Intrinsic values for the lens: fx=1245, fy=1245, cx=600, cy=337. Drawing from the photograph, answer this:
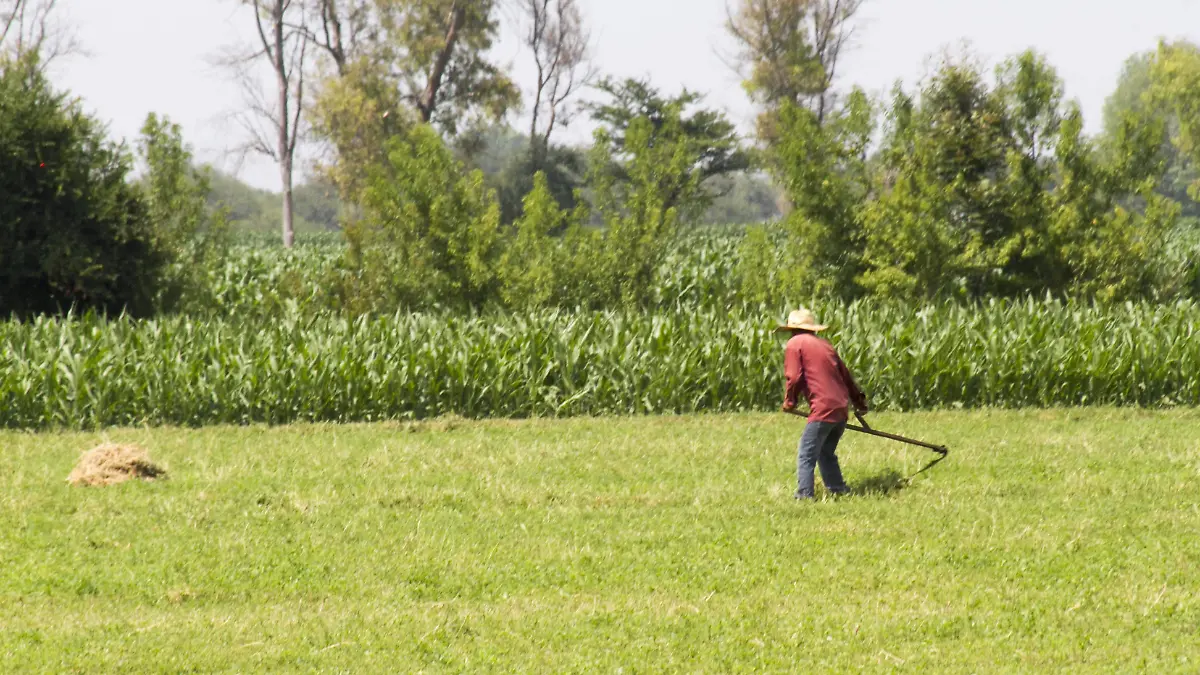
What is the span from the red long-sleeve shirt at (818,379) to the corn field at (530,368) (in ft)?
16.8

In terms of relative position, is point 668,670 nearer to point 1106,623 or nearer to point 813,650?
point 813,650

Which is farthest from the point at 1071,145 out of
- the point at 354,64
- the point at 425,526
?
the point at 354,64

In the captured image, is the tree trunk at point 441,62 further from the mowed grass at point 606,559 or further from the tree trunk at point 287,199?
the mowed grass at point 606,559

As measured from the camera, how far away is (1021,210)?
18547 mm

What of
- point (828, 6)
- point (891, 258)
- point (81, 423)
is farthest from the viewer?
point (828, 6)

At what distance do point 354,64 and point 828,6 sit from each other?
2088 cm

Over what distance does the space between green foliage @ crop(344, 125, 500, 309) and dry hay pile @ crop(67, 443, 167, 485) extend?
328 inches

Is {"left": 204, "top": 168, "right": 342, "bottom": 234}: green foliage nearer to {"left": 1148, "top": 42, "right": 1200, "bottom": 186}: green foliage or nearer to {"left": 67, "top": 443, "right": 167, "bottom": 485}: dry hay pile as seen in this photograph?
{"left": 1148, "top": 42, "right": 1200, "bottom": 186}: green foliage

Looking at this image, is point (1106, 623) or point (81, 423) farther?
point (81, 423)

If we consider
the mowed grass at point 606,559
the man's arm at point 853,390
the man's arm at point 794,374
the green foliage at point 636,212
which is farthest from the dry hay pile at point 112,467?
the green foliage at point 636,212

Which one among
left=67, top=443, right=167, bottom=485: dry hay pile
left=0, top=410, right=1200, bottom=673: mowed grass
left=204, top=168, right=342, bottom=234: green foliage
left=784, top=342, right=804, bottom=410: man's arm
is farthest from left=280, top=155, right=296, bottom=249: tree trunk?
left=204, top=168, right=342, bottom=234: green foliage

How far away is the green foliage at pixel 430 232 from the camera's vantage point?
1844 centimetres

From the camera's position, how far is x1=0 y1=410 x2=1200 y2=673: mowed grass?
5.93 m

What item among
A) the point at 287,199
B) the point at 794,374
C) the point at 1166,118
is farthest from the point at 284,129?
the point at 1166,118
